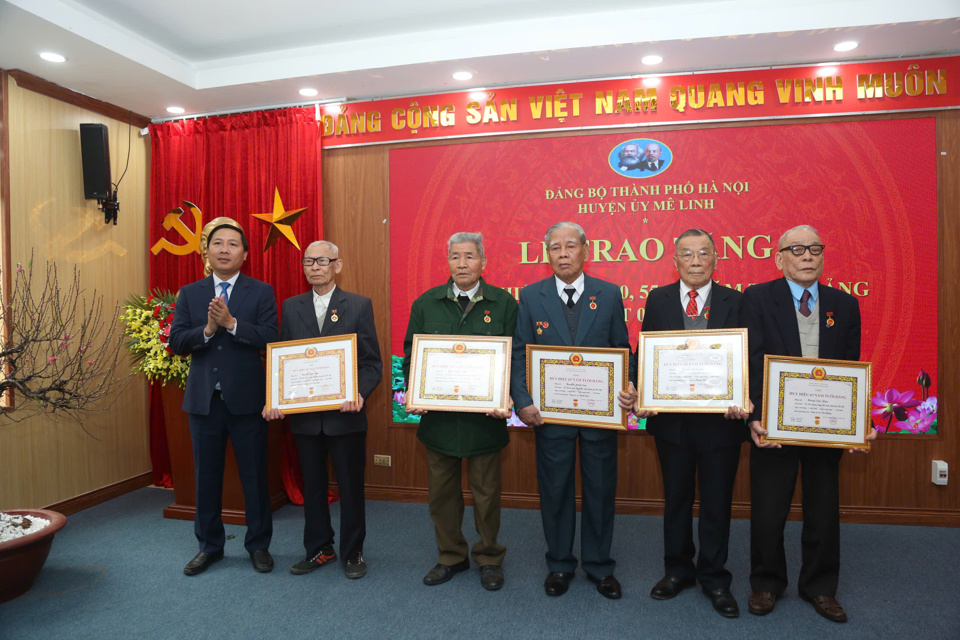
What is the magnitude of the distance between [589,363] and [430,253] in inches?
75.8

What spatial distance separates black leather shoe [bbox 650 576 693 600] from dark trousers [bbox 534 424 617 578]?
217mm

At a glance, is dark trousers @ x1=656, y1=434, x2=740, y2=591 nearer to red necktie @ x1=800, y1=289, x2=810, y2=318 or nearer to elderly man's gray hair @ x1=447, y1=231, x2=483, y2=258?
red necktie @ x1=800, y1=289, x2=810, y2=318

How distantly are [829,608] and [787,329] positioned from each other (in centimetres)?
125

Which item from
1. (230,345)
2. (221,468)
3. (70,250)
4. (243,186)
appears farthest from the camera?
(243,186)

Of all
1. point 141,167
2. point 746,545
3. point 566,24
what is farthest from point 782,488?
point 141,167

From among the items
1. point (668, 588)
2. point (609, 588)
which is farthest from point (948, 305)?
point (609, 588)

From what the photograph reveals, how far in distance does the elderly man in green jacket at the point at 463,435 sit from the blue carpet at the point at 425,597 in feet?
0.56

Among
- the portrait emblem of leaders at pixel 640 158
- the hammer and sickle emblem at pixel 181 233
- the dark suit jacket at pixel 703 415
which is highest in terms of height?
the portrait emblem of leaders at pixel 640 158

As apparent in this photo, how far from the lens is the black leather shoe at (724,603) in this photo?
2.49m

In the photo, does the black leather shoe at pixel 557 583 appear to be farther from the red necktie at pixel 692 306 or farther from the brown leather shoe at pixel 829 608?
the red necktie at pixel 692 306

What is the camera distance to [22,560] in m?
2.72

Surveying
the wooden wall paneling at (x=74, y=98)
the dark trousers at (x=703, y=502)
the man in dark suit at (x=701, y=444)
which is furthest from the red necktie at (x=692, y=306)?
the wooden wall paneling at (x=74, y=98)

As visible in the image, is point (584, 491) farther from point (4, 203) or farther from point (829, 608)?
point (4, 203)

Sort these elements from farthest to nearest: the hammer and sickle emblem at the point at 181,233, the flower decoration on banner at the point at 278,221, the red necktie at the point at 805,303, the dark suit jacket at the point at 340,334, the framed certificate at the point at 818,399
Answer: the hammer and sickle emblem at the point at 181,233, the flower decoration on banner at the point at 278,221, the dark suit jacket at the point at 340,334, the red necktie at the point at 805,303, the framed certificate at the point at 818,399
